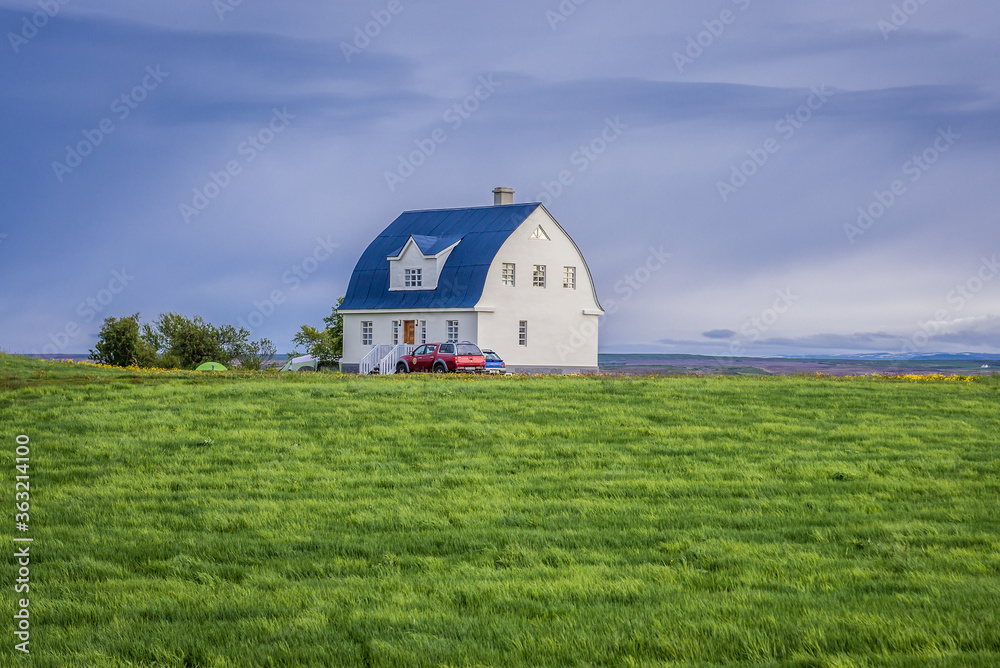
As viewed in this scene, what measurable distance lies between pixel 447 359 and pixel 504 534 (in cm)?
2787

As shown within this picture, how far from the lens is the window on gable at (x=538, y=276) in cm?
4728

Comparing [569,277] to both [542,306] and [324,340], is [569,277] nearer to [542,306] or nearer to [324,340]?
[542,306]

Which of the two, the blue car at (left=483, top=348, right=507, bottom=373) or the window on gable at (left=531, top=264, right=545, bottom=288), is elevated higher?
the window on gable at (left=531, top=264, right=545, bottom=288)

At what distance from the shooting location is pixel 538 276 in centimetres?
4753

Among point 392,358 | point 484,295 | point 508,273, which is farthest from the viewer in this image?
point 508,273

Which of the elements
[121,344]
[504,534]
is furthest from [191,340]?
[504,534]

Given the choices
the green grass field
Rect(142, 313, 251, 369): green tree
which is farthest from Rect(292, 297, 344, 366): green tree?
the green grass field

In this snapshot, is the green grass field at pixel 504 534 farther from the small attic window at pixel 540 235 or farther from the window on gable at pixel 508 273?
the small attic window at pixel 540 235

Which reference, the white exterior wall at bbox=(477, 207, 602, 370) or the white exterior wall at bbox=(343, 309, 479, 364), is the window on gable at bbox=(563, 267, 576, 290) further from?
the white exterior wall at bbox=(343, 309, 479, 364)

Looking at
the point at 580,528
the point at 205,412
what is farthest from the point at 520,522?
the point at 205,412

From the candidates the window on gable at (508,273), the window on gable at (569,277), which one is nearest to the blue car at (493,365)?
the window on gable at (508,273)

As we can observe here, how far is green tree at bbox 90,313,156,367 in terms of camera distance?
52.3 meters

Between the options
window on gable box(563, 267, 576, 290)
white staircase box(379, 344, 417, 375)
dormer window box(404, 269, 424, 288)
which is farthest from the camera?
window on gable box(563, 267, 576, 290)

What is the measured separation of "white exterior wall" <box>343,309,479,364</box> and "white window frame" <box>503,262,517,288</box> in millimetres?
2777
